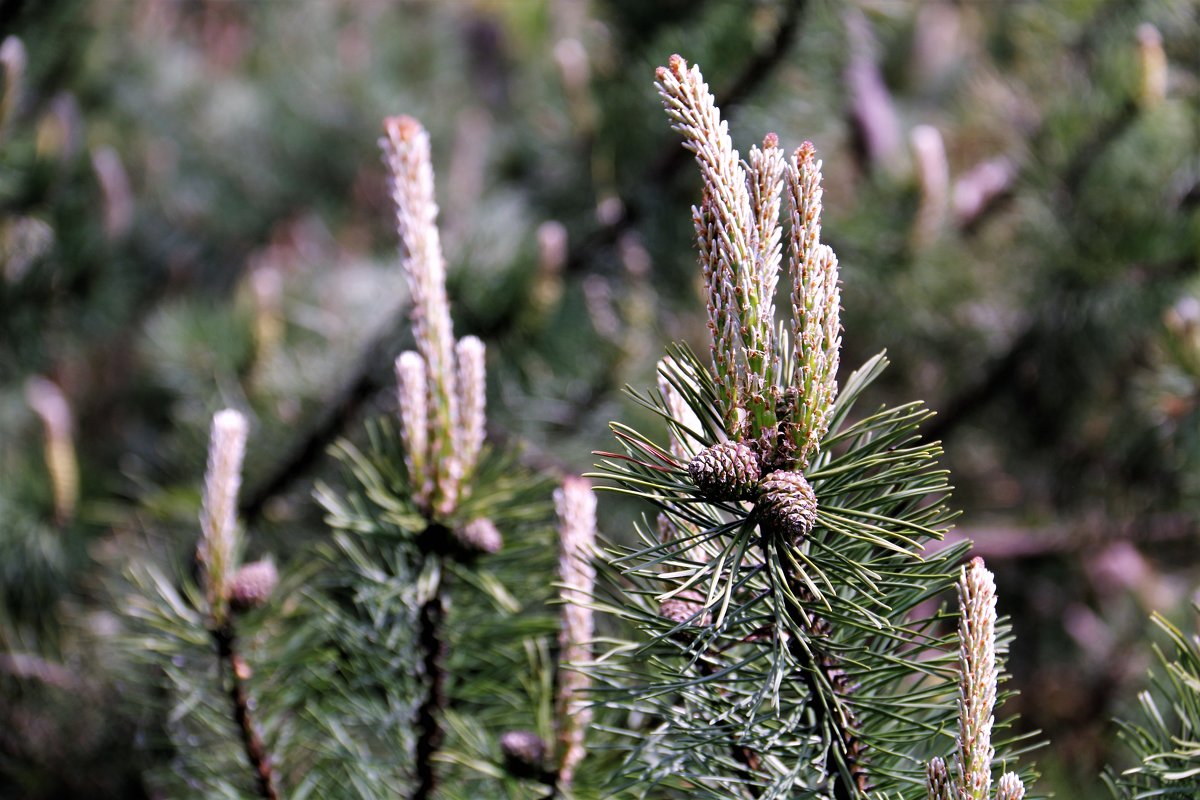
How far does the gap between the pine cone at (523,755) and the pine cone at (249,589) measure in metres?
0.14

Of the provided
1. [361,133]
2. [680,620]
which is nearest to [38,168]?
[361,133]

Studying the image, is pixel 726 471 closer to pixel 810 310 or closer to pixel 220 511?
pixel 810 310

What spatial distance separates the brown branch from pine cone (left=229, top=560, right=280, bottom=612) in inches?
0.7

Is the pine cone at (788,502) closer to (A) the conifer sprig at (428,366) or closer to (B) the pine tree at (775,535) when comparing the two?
(B) the pine tree at (775,535)

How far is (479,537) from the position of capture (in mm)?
442

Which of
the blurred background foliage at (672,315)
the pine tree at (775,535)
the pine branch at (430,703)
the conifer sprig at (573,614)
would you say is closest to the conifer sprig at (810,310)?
the pine tree at (775,535)

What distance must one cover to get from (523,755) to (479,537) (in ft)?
0.34

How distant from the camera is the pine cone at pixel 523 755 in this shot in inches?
17.2

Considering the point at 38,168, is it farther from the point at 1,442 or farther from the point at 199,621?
the point at 199,621

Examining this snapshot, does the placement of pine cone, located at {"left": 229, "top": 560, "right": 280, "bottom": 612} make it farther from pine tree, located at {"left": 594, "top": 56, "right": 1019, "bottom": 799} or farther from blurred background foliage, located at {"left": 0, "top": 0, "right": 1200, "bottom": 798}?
blurred background foliage, located at {"left": 0, "top": 0, "right": 1200, "bottom": 798}

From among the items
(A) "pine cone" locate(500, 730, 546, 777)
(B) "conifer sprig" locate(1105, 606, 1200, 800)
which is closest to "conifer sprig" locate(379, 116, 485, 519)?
(A) "pine cone" locate(500, 730, 546, 777)

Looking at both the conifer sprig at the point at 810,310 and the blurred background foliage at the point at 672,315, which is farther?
the blurred background foliage at the point at 672,315

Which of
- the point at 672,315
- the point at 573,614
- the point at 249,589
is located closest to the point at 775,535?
the point at 573,614

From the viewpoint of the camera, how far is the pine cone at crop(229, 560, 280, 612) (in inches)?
17.8
